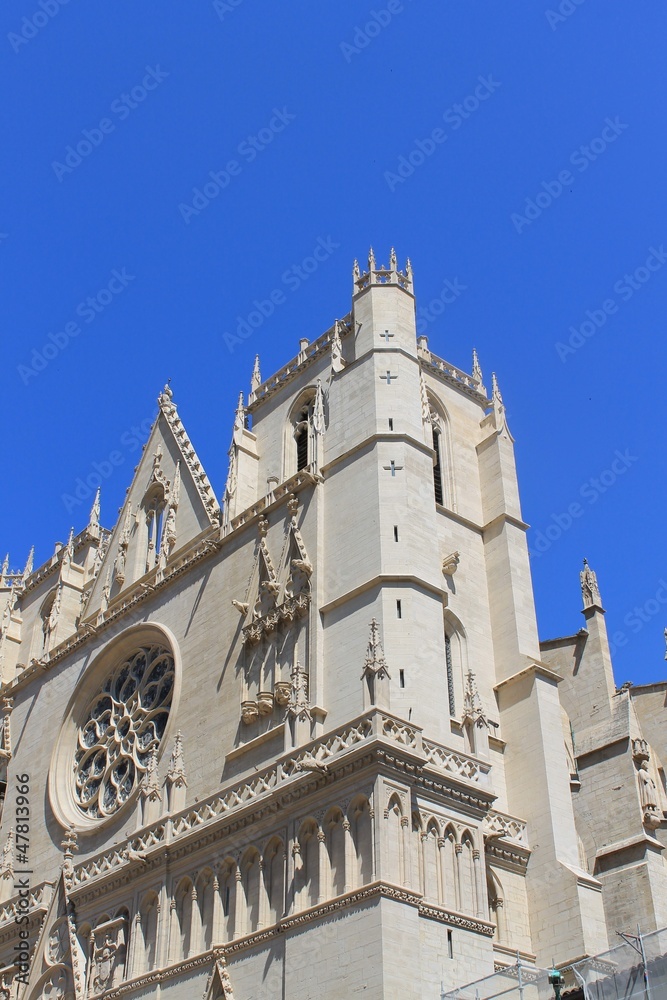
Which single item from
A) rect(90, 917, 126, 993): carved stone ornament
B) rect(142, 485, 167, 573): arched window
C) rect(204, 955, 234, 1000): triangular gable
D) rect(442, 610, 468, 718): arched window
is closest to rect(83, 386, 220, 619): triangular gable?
rect(142, 485, 167, 573): arched window

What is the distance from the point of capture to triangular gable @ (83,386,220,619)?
111 feet

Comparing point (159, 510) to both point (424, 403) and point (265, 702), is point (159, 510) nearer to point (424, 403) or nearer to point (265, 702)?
point (424, 403)

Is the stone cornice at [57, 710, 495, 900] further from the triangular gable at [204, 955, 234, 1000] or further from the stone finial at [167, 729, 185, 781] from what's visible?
the triangular gable at [204, 955, 234, 1000]

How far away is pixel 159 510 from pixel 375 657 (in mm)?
15041

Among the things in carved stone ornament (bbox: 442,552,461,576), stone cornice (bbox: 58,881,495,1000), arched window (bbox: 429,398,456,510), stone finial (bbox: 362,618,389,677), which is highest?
arched window (bbox: 429,398,456,510)

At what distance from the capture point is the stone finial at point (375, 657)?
22.9 m

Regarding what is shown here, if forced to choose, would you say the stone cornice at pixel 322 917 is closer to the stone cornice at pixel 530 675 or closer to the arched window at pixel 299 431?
the stone cornice at pixel 530 675

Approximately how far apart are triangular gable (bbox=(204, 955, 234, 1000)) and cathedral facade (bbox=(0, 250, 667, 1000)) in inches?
3.6

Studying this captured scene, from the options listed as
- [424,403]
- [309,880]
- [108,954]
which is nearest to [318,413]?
[424,403]

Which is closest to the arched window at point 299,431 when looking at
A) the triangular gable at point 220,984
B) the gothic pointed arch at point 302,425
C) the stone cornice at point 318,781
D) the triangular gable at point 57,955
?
the gothic pointed arch at point 302,425

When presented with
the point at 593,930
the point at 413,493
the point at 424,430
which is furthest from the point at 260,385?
the point at 593,930

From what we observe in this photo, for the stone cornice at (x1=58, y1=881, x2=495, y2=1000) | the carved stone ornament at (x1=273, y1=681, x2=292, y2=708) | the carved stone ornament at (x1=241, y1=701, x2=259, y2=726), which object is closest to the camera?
the stone cornice at (x1=58, y1=881, x2=495, y2=1000)

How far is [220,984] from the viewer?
2242 centimetres

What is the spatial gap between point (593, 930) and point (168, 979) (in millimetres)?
8466
